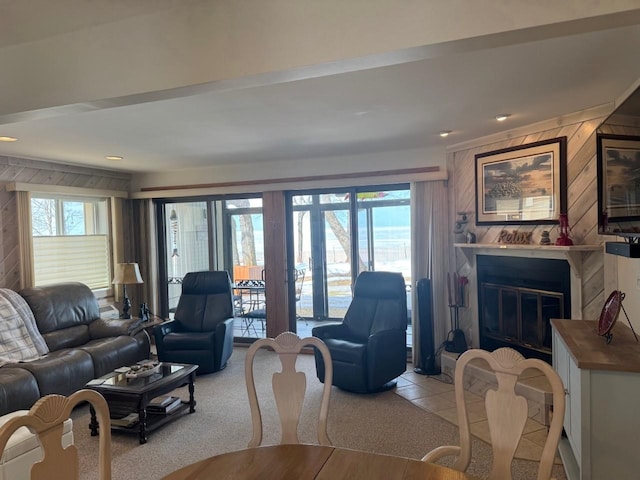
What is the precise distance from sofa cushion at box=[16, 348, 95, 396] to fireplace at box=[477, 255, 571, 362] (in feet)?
12.8

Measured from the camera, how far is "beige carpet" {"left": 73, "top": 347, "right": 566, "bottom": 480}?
286 cm

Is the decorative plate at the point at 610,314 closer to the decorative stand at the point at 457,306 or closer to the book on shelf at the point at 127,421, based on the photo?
the decorative stand at the point at 457,306

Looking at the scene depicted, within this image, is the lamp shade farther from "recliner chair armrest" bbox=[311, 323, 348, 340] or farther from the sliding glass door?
"recliner chair armrest" bbox=[311, 323, 348, 340]

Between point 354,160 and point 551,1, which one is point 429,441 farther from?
point 354,160

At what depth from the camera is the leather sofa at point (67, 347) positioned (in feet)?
11.0

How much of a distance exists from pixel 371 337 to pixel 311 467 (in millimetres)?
A: 2559

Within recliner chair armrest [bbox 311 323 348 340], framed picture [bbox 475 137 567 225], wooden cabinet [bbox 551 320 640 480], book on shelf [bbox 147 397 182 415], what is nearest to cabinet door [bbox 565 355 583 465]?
wooden cabinet [bbox 551 320 640 480]

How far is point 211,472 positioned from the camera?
1.40 meters

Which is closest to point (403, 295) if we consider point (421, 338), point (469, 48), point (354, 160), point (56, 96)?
point (421, 338)

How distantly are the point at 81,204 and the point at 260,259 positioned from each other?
2388 millimetres

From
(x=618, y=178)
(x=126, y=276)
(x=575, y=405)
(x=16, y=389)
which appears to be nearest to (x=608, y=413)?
(x=575, y=405)

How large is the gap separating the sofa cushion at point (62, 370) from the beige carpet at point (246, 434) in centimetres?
28

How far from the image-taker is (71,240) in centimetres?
523

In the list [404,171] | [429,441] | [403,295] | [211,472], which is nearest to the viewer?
[211,472]
